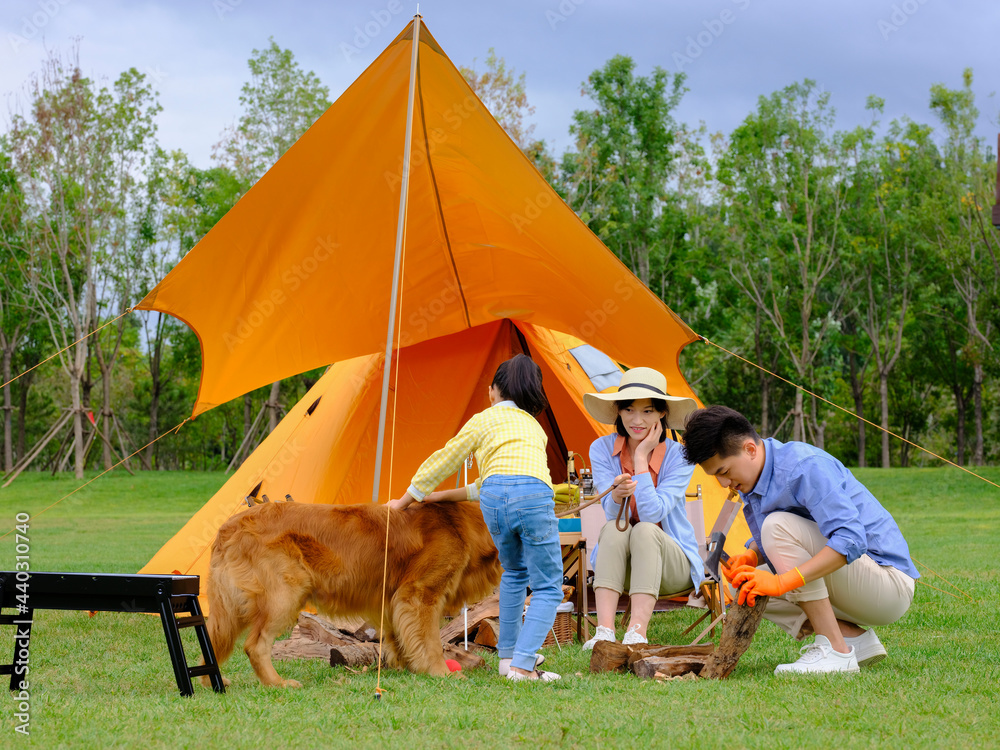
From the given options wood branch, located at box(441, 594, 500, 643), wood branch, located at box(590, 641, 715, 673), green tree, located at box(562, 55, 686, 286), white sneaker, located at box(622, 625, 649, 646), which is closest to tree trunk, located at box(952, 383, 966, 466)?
green tree, located at box(562, 55, 686, 286)

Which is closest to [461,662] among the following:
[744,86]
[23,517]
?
[23,517]

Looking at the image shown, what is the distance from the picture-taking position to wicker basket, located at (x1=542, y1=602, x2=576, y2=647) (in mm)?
4465

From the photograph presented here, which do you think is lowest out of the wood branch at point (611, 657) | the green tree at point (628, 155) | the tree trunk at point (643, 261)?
the wood branch at point (611, 657)

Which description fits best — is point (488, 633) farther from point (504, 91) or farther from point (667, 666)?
point (504, 91)

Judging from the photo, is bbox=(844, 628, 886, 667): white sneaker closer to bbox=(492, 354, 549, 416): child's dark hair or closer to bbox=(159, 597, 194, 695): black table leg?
bbox=(492, 354, 549, 416): child's dark hair

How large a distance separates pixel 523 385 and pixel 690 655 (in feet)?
4.01

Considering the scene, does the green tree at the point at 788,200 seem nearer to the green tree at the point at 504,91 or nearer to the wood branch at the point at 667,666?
the green tree at the point at 504,91

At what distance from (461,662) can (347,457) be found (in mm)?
2423

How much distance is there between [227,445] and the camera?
33844 mm

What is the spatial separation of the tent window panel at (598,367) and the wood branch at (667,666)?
10.2ft

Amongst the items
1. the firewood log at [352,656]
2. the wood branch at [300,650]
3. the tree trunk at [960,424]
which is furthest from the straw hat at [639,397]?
the tree trunk at [960,424]

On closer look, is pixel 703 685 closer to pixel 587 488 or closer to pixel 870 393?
pixel 587 488

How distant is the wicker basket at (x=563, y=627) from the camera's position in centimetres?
446

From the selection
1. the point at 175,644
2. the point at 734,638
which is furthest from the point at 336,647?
the point at 734,638
